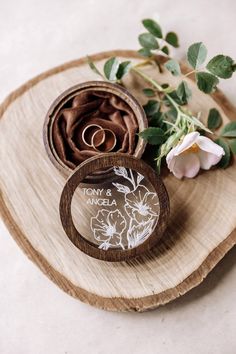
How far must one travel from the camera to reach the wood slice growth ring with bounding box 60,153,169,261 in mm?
1331

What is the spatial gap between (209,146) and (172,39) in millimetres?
365

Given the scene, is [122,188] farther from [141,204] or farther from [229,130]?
[229,130]

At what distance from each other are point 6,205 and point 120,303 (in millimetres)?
379

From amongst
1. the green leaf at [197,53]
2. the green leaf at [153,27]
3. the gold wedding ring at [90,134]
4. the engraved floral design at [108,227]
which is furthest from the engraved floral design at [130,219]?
the green leaf at [153,27]

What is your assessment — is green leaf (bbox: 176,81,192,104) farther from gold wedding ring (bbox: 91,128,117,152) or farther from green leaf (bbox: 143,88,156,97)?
gold wedding ring (bbox: 91,128,117,152)

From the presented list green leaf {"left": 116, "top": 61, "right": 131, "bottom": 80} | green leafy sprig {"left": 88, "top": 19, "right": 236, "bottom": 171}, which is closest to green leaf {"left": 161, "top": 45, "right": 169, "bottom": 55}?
green leafy sprig {"left": 88, "top": 19, "right": 236, "bottom": 171}

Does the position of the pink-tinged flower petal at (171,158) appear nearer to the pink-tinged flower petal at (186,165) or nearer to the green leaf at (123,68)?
the pink-tinged flower petal at (186,165)

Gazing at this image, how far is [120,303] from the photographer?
1352mm

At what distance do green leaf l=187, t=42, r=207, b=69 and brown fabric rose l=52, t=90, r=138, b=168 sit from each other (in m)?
0.20

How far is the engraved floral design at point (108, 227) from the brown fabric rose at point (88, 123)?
149mm

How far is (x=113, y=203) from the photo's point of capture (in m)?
1.38

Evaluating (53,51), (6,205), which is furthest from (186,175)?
(53,51)

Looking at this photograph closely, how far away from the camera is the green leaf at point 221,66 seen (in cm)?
134

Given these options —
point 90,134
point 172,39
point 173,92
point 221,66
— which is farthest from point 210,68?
point 90,134
